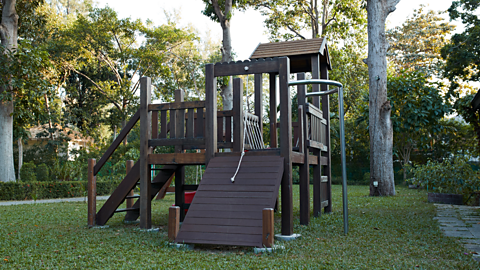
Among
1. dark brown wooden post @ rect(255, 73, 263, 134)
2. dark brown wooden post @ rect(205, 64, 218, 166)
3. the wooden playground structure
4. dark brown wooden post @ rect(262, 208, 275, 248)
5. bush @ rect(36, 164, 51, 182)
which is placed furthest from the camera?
bush @ rect(36, 164, 51, 182)

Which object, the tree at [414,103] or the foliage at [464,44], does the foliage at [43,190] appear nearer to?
the tree at [414,103]

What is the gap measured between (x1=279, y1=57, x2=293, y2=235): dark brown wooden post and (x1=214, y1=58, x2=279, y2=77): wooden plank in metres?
0.13

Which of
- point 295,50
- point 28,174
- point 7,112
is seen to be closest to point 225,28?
point 295,50

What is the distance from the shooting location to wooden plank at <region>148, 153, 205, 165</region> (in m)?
6.01

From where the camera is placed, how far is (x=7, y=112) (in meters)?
14.9

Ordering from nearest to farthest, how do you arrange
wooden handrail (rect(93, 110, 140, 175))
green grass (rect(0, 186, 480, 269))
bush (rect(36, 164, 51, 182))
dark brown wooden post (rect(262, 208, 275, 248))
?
1. green grass (rect(0, 186, 480, 269))
2. dark brown wooden post (rect(262, 208, 275, 248))
3. wooden handrail (rect(93, 110, 140, 175))
4. bush (rect(36, 164, 51, 182))

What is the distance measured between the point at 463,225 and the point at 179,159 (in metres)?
4.80

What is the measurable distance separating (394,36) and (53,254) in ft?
86.0

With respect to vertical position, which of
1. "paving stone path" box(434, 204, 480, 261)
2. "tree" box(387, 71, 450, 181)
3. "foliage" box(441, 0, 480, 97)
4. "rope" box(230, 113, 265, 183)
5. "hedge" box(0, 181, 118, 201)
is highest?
"foliage" box(441, 0, 480, 97)

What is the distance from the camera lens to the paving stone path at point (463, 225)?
495 centimetres

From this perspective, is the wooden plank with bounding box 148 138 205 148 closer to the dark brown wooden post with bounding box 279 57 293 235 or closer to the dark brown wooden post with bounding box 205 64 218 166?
the dark brown wooden post with bounding box 205 64 218 166

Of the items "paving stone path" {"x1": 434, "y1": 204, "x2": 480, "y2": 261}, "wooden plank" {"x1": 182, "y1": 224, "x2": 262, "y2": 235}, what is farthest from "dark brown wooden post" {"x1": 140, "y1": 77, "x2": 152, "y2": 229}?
"paving stone path" {"x1": 434, "y1": 204, "x2": 480, "y2": 261}

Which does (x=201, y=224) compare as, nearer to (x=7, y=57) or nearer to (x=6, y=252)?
(x=6, y=252)

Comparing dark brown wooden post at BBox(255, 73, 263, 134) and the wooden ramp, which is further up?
dark brown wooden post at BBox(255, 73, 263, 134)
